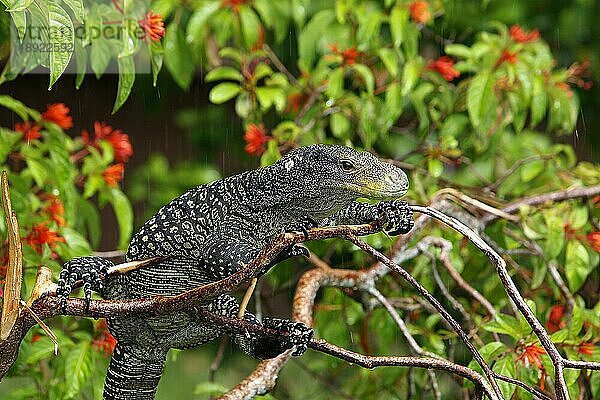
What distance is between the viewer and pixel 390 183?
1.71 ft

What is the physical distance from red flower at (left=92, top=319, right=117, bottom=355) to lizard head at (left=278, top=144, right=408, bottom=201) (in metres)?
0.44

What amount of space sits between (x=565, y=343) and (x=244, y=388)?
1.04 feet

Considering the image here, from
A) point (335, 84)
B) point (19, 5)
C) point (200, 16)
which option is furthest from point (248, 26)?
point (19, 5)

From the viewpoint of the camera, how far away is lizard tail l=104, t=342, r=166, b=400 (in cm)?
61

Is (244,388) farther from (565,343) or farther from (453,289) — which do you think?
(453,289)

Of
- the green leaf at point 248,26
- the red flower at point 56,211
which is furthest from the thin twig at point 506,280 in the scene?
the green leaf at point 248,26

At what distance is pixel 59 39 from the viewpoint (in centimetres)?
62

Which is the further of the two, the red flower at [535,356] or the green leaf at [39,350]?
the green leaf at [39,350]

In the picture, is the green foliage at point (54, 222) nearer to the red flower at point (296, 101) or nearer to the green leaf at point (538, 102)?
the red flower at point (296, 101)

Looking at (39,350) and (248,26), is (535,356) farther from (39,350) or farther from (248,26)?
(248,26)

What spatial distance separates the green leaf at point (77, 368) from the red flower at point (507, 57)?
28.8 inches

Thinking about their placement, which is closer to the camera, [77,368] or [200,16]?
[77,368]

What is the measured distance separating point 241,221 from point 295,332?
79 mm

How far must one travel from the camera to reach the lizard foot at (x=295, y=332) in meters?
0.56
